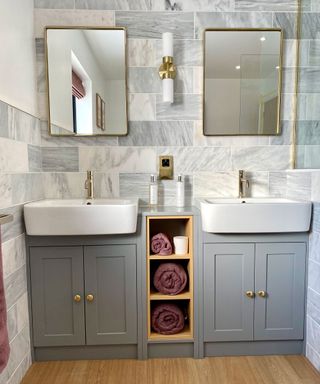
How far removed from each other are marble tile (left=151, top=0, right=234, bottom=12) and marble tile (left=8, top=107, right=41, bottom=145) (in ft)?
3.49

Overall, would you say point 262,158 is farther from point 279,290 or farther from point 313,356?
point 313,356

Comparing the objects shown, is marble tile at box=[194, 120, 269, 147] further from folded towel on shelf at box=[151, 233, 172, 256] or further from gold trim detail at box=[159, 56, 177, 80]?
folded towel on shelf at box=[151, 233, 172, 256]

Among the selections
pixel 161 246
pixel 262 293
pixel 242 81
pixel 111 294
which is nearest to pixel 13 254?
pixel 111 294

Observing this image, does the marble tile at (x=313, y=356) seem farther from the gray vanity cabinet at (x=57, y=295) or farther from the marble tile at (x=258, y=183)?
the gray vanity cabinet at (x=57, y=295)

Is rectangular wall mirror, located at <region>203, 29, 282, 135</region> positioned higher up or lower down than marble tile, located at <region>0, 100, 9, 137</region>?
higher up

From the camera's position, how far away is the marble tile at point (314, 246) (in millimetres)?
1492

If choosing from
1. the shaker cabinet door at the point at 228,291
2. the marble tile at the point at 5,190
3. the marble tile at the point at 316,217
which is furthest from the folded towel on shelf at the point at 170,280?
the marble tile at the point at 5,190

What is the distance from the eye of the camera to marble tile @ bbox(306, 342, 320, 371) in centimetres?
151

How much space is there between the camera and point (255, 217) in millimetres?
1464

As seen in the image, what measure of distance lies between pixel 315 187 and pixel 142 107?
116 centimetres

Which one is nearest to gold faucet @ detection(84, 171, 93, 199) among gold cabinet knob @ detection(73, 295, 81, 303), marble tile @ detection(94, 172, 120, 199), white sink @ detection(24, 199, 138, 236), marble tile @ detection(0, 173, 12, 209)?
marble tile @ detection(94, 172, 120, 199)

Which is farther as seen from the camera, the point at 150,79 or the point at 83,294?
the point at 150,79

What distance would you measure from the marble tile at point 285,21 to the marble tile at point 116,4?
85cm

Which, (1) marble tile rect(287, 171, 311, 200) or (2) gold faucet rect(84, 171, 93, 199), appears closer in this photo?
(1) marble tile rect(287, 171, 311, 200)
